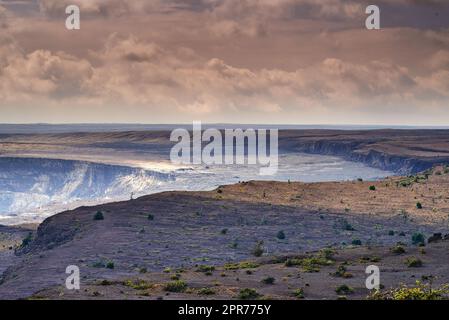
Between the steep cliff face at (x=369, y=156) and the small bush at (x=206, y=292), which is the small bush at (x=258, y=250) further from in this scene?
the steep cliff face at (x=369, y=156)

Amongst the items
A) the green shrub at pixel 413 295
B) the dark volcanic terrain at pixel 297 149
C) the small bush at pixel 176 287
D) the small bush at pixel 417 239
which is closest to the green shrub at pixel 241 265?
the small bush at pixel 176 287

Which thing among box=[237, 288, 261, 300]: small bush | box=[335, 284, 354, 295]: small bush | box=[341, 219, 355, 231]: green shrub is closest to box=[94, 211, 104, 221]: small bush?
box=[341, 219, 355, 231]: green shrub

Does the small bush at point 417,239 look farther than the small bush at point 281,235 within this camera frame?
No

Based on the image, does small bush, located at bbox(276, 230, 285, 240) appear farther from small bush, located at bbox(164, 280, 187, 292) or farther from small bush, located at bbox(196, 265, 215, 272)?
small bush, located at bbox(164, 280, 187, 292)

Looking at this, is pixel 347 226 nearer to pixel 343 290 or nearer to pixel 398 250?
Answer: pixel 398 250

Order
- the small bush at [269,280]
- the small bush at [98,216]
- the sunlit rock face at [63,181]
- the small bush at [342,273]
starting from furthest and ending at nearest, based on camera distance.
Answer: the sunlit rock face at [63,181]
the small bush at [98,216]
the small bush at [342,273]
the small bush at [269,280]
